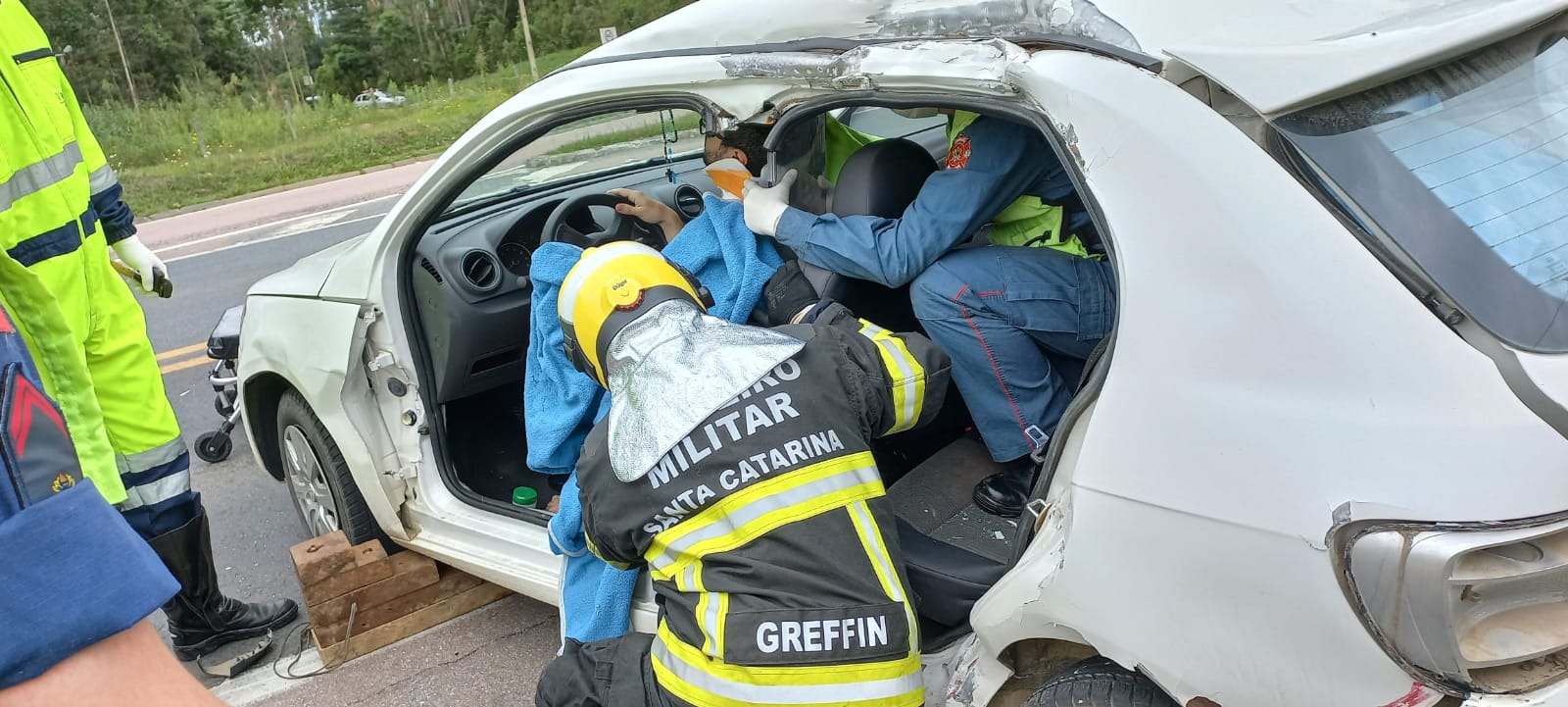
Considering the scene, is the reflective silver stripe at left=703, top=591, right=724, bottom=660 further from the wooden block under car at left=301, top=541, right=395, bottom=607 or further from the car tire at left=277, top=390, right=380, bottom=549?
the car tire at left=277, top=390, right=380, bottom=549

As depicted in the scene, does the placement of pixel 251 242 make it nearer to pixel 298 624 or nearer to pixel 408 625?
pixel 298 624

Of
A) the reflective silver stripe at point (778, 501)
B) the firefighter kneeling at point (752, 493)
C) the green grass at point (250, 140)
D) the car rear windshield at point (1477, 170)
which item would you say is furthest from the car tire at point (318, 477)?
the green grass at point (250, 140)

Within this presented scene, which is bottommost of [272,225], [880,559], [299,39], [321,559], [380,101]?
[272,225]

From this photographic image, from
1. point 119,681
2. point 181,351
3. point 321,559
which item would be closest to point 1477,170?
point 119,681

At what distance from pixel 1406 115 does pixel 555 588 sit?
2009mm

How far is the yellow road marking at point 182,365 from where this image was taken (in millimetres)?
5655

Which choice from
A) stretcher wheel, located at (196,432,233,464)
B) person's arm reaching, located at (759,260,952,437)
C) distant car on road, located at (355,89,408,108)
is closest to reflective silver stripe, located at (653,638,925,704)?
person's arm reaching, located at (759,260,952,437)

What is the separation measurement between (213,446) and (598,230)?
2.35 meters

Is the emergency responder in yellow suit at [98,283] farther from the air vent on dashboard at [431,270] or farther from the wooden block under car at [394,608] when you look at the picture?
the air vent on dashboard at [431,270]

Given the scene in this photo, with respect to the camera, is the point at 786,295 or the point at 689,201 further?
the point at 689,201

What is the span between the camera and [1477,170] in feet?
4.12

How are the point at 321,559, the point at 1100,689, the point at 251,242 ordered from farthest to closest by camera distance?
the point at 251,242 → the point at 321,559 → the point at 1100,689

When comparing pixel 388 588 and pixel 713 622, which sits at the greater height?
pixel 713 622

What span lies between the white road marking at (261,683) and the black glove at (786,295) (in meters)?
1.78
